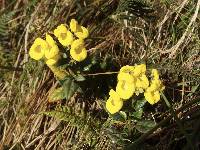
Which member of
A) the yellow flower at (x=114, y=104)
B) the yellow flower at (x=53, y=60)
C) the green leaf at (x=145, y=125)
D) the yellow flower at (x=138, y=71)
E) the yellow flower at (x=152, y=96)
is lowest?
the green leaf at (x=145, y=125)

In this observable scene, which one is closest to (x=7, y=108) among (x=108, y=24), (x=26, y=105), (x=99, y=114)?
(x=26, y=105)

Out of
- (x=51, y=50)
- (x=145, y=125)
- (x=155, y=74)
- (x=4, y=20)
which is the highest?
(x=4, y=20)

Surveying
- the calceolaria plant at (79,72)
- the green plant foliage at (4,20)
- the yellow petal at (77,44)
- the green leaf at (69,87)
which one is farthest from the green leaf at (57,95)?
the green plant foliage at (4,20)

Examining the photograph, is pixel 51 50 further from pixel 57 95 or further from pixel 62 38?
pixel 57 95

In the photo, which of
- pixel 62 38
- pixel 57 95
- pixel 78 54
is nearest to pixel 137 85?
pixel 78 54

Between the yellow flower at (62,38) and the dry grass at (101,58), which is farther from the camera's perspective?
the dry grass at (101,58)

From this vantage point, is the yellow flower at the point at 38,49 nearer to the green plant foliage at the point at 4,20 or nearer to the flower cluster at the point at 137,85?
the flower cluster at the point at 137,85
